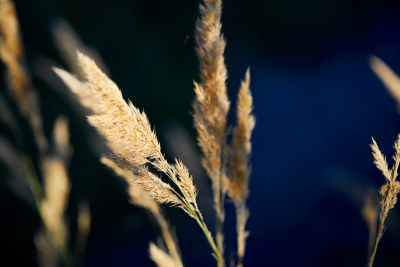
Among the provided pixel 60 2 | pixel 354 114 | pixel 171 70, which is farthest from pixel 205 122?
pixel 354 114

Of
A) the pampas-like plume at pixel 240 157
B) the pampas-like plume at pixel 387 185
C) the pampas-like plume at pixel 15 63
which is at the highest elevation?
the pampas-like plume at pixel 15 63

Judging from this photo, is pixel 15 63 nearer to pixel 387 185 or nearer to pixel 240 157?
pixel 240 157

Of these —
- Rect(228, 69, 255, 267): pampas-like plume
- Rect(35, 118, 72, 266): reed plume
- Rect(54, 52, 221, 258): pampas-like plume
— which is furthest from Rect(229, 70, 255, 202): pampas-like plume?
Rect(35, 118, 72, 266): reed plume

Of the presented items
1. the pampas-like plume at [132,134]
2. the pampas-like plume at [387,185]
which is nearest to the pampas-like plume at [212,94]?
the pampas-like plume at [132,134]

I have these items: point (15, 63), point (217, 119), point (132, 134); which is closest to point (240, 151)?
point (217, 119)

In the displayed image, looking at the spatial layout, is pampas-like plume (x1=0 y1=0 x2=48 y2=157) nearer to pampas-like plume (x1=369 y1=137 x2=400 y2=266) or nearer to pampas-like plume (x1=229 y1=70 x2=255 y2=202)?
pampas-like plume (x1=229 y1=70 x2=255 y2=202)

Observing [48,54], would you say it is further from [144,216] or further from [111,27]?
[144,216]

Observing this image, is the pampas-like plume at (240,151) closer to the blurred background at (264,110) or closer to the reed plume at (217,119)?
the reed plume at (217,119)
